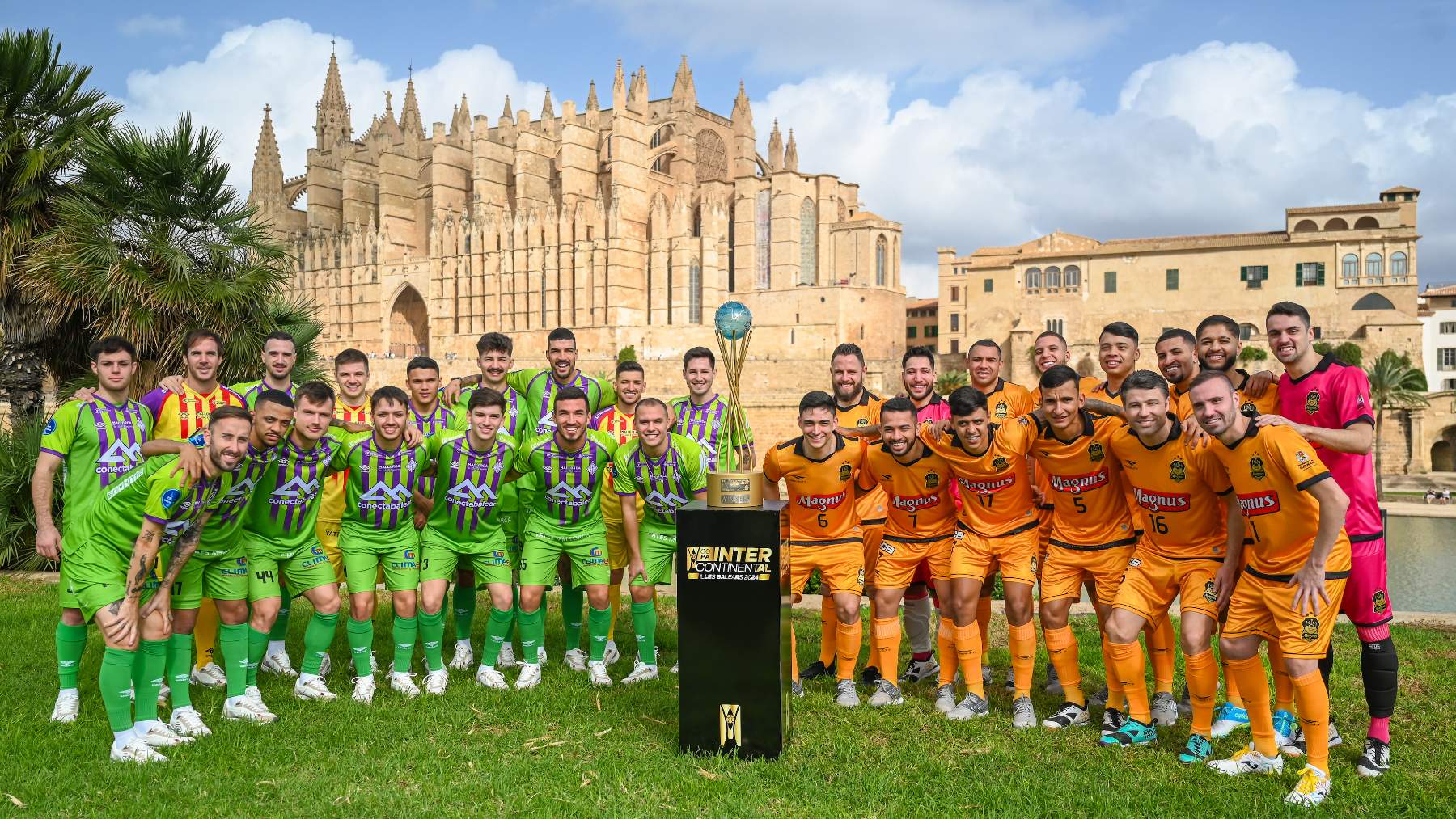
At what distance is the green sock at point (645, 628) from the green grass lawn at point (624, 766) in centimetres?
43

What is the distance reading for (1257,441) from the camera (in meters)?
4.49

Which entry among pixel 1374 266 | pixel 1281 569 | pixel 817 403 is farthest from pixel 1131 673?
pixel 1374 266

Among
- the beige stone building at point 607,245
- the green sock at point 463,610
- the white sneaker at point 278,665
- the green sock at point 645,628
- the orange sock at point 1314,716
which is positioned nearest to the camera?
the orange sock at point 1314,716

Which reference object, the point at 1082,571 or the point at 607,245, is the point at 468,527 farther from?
the point at 607,245

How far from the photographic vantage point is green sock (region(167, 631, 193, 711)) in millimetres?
5246

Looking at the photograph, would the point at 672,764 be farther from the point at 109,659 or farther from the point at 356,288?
the point at 356,288

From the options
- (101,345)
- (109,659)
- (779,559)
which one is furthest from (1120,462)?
(101,345)

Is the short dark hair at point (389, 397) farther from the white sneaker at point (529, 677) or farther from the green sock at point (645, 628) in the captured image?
the green sock at point (645, 628)

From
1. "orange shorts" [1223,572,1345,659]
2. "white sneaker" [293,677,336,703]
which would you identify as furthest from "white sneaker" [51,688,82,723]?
"orange shorts" [1223,572,1345,659]

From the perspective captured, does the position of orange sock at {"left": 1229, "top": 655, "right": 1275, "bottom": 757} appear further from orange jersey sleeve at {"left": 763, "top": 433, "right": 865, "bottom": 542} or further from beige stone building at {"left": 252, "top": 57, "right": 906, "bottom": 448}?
beige stone building at {"left": 252, "top": 57, "right": 906, "bottom": 448}

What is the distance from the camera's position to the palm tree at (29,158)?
10070mm

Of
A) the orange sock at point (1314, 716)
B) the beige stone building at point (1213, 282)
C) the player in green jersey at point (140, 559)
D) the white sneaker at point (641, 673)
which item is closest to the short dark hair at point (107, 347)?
the player in green jersey at point (140, 559)

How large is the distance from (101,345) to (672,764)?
3897mm

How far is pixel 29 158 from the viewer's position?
10070 millimetres
